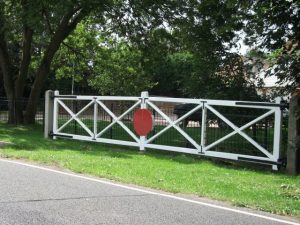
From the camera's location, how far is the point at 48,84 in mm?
54969

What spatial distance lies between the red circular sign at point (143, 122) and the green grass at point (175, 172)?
0.62 m

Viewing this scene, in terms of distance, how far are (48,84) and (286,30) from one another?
43583mm

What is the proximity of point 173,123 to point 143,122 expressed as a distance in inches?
41.4

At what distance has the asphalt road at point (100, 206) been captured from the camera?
695 cm

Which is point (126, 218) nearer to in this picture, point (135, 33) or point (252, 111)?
point (252, 111)

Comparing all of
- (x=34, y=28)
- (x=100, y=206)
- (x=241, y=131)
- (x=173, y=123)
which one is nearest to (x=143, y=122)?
(x=173, y=123)

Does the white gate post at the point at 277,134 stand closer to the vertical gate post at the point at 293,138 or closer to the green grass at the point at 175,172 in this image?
the vertical gate post at the point at 293,138

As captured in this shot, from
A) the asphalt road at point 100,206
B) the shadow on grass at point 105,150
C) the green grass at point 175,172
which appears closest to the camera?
the asphalt road at point 100,206

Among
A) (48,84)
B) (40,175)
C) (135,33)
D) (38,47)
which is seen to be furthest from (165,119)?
(48,84)

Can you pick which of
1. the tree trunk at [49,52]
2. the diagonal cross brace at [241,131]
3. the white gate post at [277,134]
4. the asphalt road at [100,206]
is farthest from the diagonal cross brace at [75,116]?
the tree trunk at [49,52]

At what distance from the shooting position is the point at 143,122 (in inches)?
590

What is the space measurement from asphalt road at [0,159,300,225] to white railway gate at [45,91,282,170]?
4236 millimetres

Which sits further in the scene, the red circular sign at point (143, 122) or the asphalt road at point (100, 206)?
the red circular sign at point (143, 122)

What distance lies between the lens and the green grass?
902 centimetres
